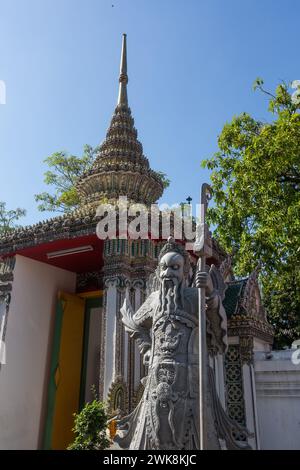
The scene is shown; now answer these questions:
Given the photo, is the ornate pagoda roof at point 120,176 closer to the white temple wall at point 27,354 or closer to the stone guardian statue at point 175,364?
the white temple wall at point 27,354

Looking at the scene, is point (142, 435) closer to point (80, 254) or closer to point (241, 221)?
point (80, 254)

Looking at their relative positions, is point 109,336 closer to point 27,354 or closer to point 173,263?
point 27,354

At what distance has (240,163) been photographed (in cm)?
1134

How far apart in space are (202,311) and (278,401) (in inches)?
218

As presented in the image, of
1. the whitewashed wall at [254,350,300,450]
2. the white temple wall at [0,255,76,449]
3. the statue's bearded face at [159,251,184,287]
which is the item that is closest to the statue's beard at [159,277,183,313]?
the statue's bearded face at [159,251,184,287]

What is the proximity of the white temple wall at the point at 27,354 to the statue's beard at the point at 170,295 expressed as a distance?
5033 millimetres

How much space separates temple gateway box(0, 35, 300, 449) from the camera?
29.4ft

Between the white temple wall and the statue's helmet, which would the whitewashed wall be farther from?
the white temple wall

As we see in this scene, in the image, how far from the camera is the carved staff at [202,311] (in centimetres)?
458

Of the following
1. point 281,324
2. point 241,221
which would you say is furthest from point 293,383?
point 281,324

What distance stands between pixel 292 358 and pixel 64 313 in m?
5.39

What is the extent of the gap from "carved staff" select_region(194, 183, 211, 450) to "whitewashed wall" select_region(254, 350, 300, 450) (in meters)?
5.24

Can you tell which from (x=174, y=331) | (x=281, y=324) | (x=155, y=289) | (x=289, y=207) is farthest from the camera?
(x=281, y=324)

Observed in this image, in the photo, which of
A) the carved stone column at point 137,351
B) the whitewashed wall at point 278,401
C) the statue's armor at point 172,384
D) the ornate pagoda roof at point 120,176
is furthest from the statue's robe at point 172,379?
the ornate pagoda roof at point 120,176
